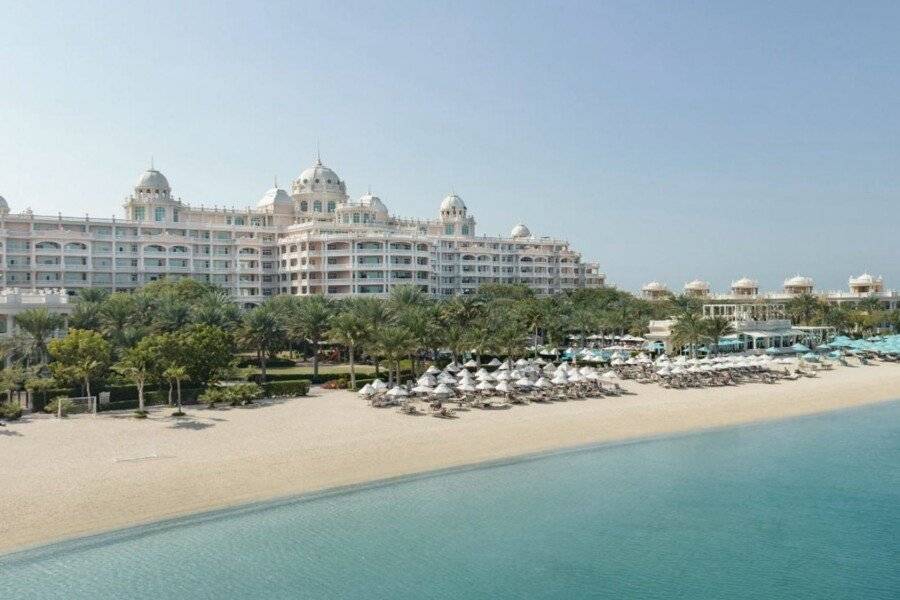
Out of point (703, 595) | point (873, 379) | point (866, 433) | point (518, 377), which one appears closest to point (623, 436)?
point (518, 377)

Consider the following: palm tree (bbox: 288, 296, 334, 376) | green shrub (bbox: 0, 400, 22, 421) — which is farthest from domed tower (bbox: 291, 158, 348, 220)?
green shrub (bbox: 0, 400, 22, 421)

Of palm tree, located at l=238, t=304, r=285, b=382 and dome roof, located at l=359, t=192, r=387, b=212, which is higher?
dome roof, located at l=359, t=192, r=387, b=212

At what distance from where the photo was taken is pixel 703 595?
21.5 metres

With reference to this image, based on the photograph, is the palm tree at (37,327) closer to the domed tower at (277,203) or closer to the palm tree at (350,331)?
the palm tree at (350,331)

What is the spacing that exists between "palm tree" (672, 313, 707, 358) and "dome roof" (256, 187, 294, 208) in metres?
64.9

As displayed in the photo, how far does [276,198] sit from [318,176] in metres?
7.43

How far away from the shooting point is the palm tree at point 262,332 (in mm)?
51438

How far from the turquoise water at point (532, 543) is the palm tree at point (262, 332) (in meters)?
24.2

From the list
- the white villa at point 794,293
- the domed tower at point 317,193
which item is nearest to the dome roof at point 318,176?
the domed tower at point 317,193

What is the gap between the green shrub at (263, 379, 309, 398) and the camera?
4600 cm

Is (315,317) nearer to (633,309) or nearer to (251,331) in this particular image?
(251,331)

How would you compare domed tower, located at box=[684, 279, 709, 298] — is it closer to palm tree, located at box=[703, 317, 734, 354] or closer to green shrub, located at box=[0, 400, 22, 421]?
palm tree, located at box=[703, 317, 734, 354]

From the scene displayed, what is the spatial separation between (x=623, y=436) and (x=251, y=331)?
2584 cm

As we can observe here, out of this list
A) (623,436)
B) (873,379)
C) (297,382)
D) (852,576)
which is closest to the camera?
(852,576)
